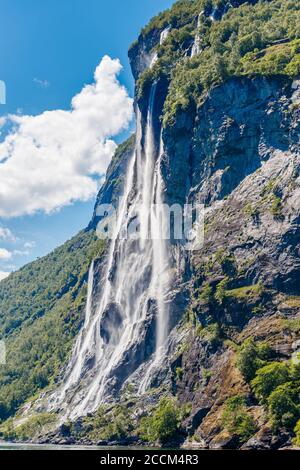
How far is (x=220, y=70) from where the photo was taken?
118m

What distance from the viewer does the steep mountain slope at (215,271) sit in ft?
251

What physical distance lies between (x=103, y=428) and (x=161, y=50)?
10078 centimetres

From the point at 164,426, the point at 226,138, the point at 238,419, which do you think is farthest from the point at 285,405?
the point at 226,138

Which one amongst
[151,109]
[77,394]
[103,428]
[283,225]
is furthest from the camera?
[151,109]

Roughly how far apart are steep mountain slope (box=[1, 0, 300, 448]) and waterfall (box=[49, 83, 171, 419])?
18.6 inches

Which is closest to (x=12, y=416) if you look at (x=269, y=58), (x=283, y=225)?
(x=283, y=225)

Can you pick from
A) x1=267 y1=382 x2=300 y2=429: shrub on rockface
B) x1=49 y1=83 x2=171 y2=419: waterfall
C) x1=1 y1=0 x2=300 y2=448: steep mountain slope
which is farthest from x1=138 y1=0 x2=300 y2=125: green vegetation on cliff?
x1=267 y1=382 x2=300 y2=429: shrub on rockface

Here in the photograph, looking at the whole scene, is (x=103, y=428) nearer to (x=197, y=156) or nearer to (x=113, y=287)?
(x=113, y=287)

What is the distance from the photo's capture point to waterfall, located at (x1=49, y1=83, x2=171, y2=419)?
111375 mm

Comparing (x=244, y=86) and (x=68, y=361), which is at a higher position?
(x=244, y=86)

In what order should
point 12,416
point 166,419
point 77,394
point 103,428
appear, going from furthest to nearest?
point 12,416, point 77,394, point 103,428, point 166,419

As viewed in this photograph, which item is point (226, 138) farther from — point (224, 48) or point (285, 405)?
point (285, 405)

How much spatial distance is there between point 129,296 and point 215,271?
29.6 meters

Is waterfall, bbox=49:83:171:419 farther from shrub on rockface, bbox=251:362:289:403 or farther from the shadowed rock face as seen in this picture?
shrub on rockface, bbox=251:362:289:403
